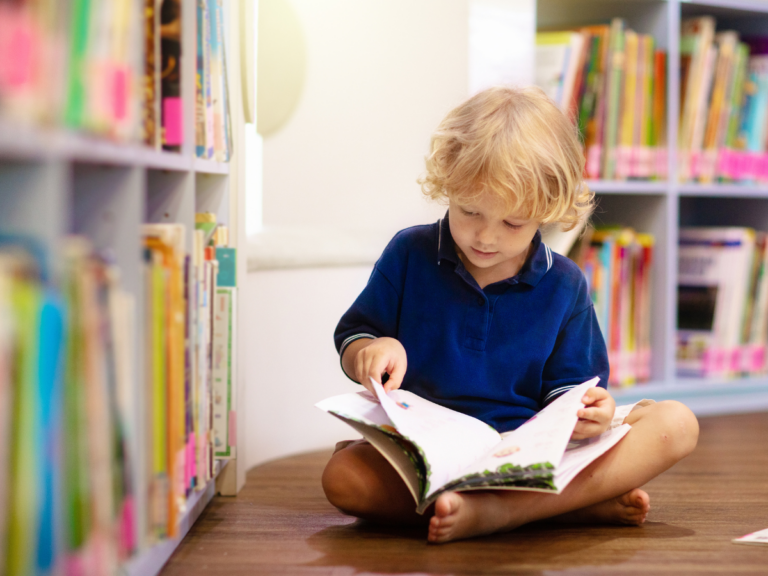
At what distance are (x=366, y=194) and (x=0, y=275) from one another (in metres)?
1.06

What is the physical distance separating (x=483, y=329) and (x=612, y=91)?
0.91m

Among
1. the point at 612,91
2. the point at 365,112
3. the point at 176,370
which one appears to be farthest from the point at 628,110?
the point at 176,370

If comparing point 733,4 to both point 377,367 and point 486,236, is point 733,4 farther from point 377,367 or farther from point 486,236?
point 377,367

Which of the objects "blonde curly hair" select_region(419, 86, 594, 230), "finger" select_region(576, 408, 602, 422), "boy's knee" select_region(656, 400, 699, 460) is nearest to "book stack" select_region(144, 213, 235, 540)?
"blonde curly hair" select_region(419, 86, 594, 230)

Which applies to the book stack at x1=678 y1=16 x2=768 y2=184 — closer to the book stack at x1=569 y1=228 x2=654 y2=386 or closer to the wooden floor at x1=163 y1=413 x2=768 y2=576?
the book stack at x1=569 y1=228 x2=654 y2=386

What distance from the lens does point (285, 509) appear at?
1006mm

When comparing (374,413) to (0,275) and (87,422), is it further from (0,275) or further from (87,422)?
(0,275)

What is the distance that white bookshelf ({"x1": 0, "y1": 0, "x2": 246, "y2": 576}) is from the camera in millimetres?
448

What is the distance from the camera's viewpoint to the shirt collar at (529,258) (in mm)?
1018

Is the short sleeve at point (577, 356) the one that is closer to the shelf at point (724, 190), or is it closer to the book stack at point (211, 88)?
the book stack at point (211, 88)

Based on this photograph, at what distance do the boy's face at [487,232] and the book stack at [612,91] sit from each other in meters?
0.76

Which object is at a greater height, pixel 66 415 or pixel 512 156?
pixel 512 156

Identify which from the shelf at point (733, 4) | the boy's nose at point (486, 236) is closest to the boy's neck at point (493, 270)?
the boy's nose at point (486, 236)

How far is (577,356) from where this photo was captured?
1022mm
